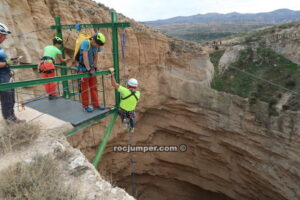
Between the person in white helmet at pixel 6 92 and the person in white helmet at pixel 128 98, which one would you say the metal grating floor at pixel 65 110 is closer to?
the person in white helmet at pixel 128 98

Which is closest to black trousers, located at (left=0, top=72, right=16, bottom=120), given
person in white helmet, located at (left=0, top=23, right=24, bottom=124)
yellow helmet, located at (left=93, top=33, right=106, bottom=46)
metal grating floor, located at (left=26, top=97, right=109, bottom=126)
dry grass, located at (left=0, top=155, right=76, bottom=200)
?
person in white helmet, located at (left=0, top=23, right=24, bottom=124)

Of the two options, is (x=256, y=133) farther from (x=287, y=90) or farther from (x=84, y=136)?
(x=84, y=136)

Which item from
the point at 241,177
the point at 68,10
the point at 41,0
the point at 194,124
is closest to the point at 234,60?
the point at 194,124

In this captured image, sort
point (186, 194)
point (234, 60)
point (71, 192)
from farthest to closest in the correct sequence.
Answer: point (186, 194) → point (234, 60) → point (71, 192)

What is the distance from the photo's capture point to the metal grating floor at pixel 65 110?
15.3ft

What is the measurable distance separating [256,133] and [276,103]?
1499 millimetres

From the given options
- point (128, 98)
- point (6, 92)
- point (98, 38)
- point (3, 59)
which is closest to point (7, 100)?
Result: point (6, 92)

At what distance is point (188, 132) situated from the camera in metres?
11.3

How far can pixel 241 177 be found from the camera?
417 inches

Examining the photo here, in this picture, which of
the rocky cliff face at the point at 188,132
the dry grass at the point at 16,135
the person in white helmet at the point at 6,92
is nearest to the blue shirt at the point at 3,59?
the person in white helmet at the point at 6,92

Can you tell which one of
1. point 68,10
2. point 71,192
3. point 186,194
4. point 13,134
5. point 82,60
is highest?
point 68,10

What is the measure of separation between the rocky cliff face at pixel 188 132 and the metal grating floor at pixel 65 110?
2.57 metres

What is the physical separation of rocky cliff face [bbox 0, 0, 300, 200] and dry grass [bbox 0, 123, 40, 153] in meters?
4.31

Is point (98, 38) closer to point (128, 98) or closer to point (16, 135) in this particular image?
point (128, 98)
